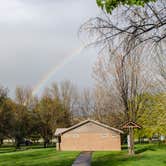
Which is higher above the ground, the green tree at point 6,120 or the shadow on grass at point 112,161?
the green tree at point 6,120

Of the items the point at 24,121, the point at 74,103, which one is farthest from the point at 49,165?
the point at 74,103

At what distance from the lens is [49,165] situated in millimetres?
27969

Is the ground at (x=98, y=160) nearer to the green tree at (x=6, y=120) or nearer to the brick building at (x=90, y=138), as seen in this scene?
the brick building at (x=90, y=138)

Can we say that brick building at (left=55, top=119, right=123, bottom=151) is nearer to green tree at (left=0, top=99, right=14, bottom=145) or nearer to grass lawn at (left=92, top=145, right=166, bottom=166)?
grass lawn at (left=92, top=145, right=166, bottom=166)

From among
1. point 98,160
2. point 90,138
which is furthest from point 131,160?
point 90,138

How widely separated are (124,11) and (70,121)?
73.8m

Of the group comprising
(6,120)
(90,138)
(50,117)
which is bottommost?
(90,138)

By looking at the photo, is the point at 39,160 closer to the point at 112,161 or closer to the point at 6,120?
the point at 112,161

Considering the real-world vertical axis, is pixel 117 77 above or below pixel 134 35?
above

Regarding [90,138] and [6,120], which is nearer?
[90,138]

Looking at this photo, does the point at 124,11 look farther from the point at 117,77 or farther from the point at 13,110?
the point at 13,110

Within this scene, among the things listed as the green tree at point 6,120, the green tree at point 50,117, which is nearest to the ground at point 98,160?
the green tree at point 6,120

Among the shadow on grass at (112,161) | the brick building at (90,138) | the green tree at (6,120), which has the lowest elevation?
the shadow on grass at (112,161)

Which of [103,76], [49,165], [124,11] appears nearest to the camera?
[124,11]
